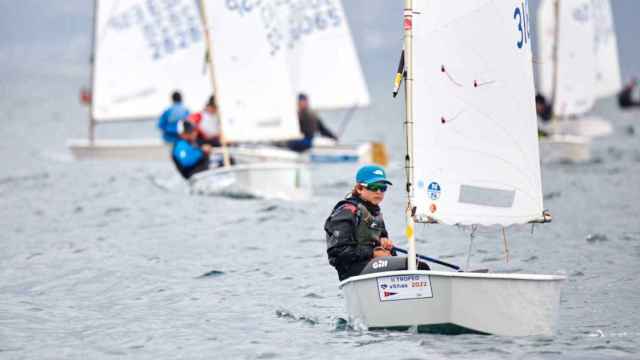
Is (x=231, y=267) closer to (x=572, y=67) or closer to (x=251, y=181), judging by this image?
(x=251, y=181)

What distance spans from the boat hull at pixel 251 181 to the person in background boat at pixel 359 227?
9.70 m

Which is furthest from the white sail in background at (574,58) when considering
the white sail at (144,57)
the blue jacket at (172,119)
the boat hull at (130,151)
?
the blue jacket at (172,119)

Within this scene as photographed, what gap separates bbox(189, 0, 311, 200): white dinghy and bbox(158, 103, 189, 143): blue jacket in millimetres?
1695

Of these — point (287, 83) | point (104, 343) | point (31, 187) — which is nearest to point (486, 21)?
point (104, 343)

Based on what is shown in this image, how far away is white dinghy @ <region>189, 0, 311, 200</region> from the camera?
21.0 meters

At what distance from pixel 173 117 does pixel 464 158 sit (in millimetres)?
13582

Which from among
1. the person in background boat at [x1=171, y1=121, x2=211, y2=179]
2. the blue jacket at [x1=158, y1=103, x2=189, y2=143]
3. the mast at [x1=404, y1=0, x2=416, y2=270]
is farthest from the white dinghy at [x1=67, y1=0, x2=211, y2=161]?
the mast at [x1=404, y1=0, x2=416, y2=270]

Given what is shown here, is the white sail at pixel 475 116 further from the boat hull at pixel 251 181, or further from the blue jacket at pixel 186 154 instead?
the blue jacket at pixel 186 154

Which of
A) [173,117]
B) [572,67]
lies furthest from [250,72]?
[572,67]

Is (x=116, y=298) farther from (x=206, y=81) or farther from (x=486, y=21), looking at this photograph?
(x=206, y=81)

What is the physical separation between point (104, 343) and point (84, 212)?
31.9 ft

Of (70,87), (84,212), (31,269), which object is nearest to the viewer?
(31,269)

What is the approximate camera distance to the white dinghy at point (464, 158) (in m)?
10.2

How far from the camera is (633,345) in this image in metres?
10.4
